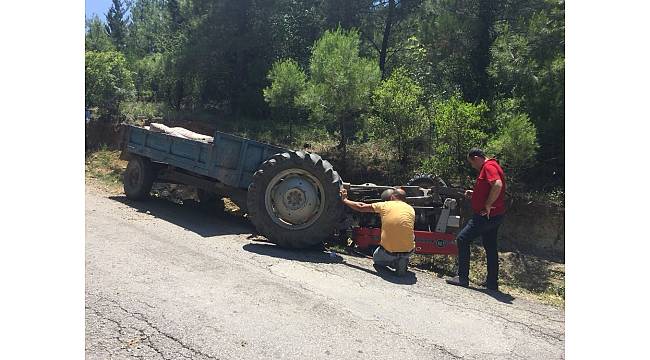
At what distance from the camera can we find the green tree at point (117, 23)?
3591 cm

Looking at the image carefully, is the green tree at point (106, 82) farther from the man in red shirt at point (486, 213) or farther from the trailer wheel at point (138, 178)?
the man in red shirt at point (486, 213)

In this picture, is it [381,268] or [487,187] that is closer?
[487,187]

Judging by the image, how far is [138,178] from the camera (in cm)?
964

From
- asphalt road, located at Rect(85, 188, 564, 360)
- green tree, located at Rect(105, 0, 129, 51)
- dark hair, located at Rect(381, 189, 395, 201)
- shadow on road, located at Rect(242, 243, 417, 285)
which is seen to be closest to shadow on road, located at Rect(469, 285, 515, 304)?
asphalt road, located at Rect(85, 188, 564, 360)

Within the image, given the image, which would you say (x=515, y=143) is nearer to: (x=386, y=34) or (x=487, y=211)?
(x=487, y=211)

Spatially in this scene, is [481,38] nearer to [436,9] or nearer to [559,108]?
[436,9]

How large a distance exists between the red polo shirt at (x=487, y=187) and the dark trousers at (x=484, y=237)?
4.3 inches

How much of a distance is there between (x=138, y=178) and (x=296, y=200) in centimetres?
438

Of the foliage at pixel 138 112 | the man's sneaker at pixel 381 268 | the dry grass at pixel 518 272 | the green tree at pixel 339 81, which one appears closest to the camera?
the man's sneaker at pixel 381 268

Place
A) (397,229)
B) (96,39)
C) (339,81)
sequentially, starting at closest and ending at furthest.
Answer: (397,229) < (339,81) < (96,39)

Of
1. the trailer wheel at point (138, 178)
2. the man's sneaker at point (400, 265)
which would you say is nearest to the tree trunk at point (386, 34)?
the trailer wheel at point (138, 178)

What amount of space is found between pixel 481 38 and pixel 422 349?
36.5 ft

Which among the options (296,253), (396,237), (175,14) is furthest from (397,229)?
(175,14)

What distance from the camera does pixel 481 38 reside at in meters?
13.0
